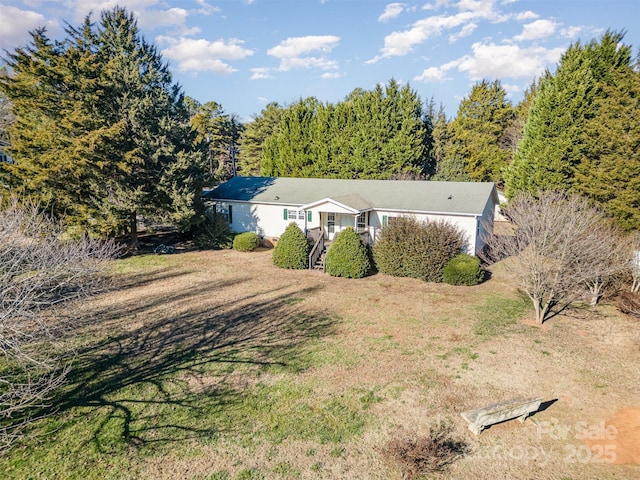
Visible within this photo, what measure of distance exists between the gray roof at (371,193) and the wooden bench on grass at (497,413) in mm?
12709

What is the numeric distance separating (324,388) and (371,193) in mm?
15705

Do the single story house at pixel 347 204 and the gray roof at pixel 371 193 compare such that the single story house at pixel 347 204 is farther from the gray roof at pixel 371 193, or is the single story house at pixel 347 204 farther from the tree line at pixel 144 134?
the tree line at pixel 144 134

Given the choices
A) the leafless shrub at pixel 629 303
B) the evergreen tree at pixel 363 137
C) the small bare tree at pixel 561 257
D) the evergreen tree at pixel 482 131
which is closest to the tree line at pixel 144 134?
the leafless shrub at pixel 629 303

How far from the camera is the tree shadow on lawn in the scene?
7207mm

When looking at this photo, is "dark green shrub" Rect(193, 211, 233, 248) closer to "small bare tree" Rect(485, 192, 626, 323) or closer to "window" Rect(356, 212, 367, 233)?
"window" Rect(356, 212, 367, 233)

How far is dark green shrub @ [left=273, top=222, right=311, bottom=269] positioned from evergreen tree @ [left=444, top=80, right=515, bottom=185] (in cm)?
2662

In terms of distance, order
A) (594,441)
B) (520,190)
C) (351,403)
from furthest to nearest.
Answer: (520,190) → (351,403) → (594,441)

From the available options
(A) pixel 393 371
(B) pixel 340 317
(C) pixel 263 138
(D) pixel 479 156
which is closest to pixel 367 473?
(A) pixel 393 371

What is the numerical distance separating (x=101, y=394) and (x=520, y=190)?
24.9 meters

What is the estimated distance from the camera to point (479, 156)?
1582 inches

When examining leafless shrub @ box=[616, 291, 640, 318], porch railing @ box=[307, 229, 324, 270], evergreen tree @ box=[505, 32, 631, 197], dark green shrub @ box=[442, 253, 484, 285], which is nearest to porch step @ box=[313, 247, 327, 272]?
porch railing @ box=[307, 229, 324, 270]

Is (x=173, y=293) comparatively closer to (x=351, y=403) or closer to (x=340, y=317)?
(x=340, y=317)

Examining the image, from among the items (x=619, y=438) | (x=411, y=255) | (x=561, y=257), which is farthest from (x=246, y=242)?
(x=619, y=438)

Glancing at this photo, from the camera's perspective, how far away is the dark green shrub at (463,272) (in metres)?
16.3
